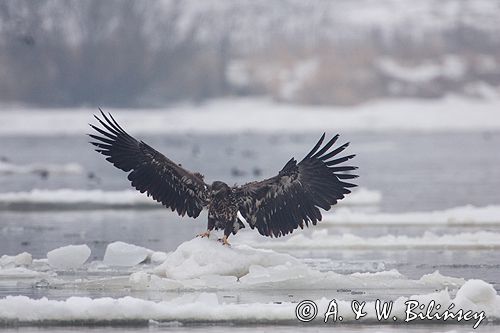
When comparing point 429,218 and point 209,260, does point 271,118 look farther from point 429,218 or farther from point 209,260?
point 209,260

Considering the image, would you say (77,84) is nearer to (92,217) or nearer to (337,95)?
(337,95)

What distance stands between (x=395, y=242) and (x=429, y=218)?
244 cm

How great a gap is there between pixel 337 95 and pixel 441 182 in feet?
132

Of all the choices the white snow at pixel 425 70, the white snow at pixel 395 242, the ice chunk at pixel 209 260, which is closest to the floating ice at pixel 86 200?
the white snow at pixel 395 242

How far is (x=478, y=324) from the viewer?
8.45m

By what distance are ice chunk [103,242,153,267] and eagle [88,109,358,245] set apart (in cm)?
111

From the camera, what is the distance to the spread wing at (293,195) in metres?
10.3

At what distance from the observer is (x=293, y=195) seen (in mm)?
10422

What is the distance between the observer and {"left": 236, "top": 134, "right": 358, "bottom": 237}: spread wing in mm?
10336

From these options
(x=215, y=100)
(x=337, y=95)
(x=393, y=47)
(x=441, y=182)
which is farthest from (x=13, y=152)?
(x=393, y=47)

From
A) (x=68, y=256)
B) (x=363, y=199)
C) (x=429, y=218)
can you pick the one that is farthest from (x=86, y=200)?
(x=68, y=256)

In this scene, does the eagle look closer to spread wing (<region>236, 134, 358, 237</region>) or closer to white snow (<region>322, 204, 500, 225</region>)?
spread wing (<region>236, 134, 358, 237</region>)

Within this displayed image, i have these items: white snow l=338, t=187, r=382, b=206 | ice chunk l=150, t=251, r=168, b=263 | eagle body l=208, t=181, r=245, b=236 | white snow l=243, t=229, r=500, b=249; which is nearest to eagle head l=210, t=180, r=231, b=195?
eagle body l=208, t=181, r=245, b=236

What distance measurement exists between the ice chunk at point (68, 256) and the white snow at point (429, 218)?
481 centimetres
